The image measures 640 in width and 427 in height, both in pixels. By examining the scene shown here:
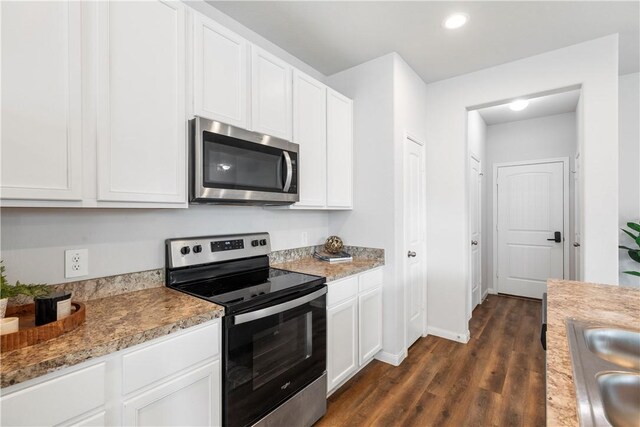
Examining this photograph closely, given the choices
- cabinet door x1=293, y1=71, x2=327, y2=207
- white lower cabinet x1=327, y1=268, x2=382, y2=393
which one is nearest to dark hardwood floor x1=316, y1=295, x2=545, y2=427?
white lower cabinet x1=327, y1=268, x2=382, y2=393

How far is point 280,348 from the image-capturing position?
1565mm

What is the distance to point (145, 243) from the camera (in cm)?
162

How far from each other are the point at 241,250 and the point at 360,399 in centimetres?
135

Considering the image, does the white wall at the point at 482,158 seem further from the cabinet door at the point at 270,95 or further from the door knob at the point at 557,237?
→ the cabinet door at the point at 270,95

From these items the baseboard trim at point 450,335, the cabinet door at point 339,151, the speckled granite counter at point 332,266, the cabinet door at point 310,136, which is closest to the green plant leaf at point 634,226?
the baseboard trim at point 450,335

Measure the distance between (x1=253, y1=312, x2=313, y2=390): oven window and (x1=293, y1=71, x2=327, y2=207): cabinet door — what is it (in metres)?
0.88

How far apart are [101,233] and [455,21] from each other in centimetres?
264

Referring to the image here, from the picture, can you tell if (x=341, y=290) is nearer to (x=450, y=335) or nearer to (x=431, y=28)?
(x=450, y=335)

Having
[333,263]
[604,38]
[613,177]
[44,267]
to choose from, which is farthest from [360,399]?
[604,38]

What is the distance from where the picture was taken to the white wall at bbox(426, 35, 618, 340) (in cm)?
229

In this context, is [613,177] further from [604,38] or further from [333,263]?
[333,263]

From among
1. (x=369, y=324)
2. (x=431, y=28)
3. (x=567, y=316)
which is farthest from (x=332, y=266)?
(x=431, y=28)

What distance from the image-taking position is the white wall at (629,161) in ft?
9.48

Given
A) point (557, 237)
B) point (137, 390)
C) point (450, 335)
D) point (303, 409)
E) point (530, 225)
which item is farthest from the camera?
point (530, 225)
